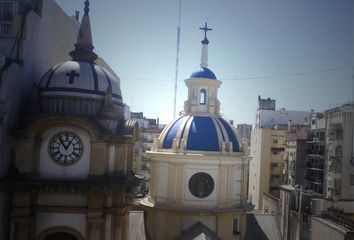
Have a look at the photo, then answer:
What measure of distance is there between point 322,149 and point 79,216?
133 feet

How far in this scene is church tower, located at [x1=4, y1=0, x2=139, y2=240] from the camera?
18.9 meters

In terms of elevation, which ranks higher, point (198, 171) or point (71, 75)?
point (71, 75)

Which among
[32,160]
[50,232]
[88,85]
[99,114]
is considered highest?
[88,85]

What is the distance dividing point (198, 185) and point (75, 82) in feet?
48.9

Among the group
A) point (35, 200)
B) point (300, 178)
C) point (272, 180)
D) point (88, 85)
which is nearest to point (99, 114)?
point (88, 85)

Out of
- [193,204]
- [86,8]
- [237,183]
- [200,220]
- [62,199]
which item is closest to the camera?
[62,199]

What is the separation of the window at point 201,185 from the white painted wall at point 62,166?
1340cm

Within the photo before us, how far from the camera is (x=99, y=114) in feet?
65.6

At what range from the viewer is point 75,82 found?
67.2 ft

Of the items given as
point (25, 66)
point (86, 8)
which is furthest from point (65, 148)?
point (86, 8)

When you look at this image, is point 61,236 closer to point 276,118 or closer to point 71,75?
point 71,75

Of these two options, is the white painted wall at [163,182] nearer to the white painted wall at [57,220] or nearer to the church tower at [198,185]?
the church tower at [198,185]

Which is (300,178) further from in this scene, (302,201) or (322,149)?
(302,201)

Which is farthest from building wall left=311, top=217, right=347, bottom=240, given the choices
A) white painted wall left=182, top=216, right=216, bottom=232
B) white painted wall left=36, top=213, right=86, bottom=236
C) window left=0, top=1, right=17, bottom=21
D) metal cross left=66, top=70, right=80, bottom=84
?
window left=0, top=1, right=17, bottom=21
